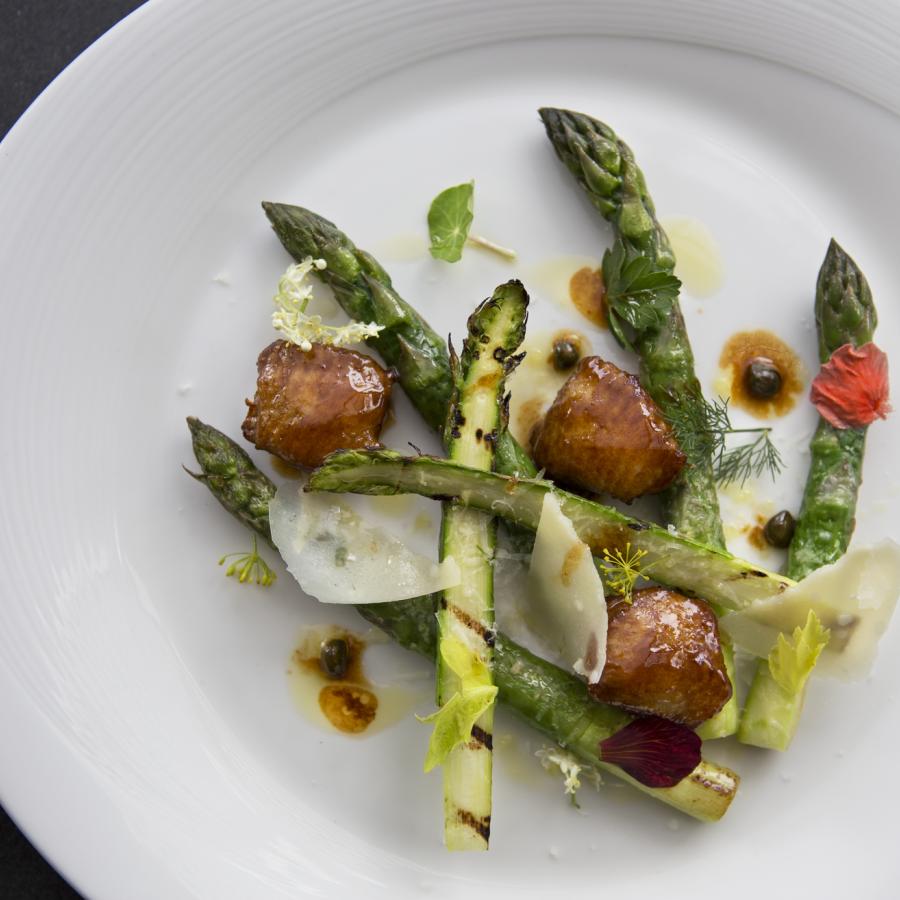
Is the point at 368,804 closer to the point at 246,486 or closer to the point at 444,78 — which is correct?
the point at 246,486

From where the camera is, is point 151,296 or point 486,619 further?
point 151,296

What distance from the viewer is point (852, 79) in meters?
3.87

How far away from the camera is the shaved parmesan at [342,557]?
3469 mm

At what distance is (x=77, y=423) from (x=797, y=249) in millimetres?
3117

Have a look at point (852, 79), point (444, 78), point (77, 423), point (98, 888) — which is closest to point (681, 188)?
point (852, 79)

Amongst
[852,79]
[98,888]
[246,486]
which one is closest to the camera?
[98,888]

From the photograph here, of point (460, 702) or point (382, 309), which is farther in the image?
point (382, 309)

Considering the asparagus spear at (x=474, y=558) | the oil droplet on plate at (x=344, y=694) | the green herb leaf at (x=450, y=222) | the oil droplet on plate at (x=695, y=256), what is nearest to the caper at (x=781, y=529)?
the oil droplet on plate at (x=695, y=256)

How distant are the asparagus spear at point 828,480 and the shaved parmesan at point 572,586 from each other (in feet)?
2.49

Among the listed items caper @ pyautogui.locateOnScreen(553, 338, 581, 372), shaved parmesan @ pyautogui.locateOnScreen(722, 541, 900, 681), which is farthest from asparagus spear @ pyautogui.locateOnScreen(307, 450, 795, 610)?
caper @ pyautogui.locateOnScreen(553, 338, 581, 372)

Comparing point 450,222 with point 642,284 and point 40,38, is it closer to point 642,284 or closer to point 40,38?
point 642,284

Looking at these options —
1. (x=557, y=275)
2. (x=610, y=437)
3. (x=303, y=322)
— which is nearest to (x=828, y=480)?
(x=610, y=437)

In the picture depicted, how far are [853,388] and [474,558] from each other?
1.71 metres

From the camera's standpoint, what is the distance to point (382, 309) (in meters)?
3.70
